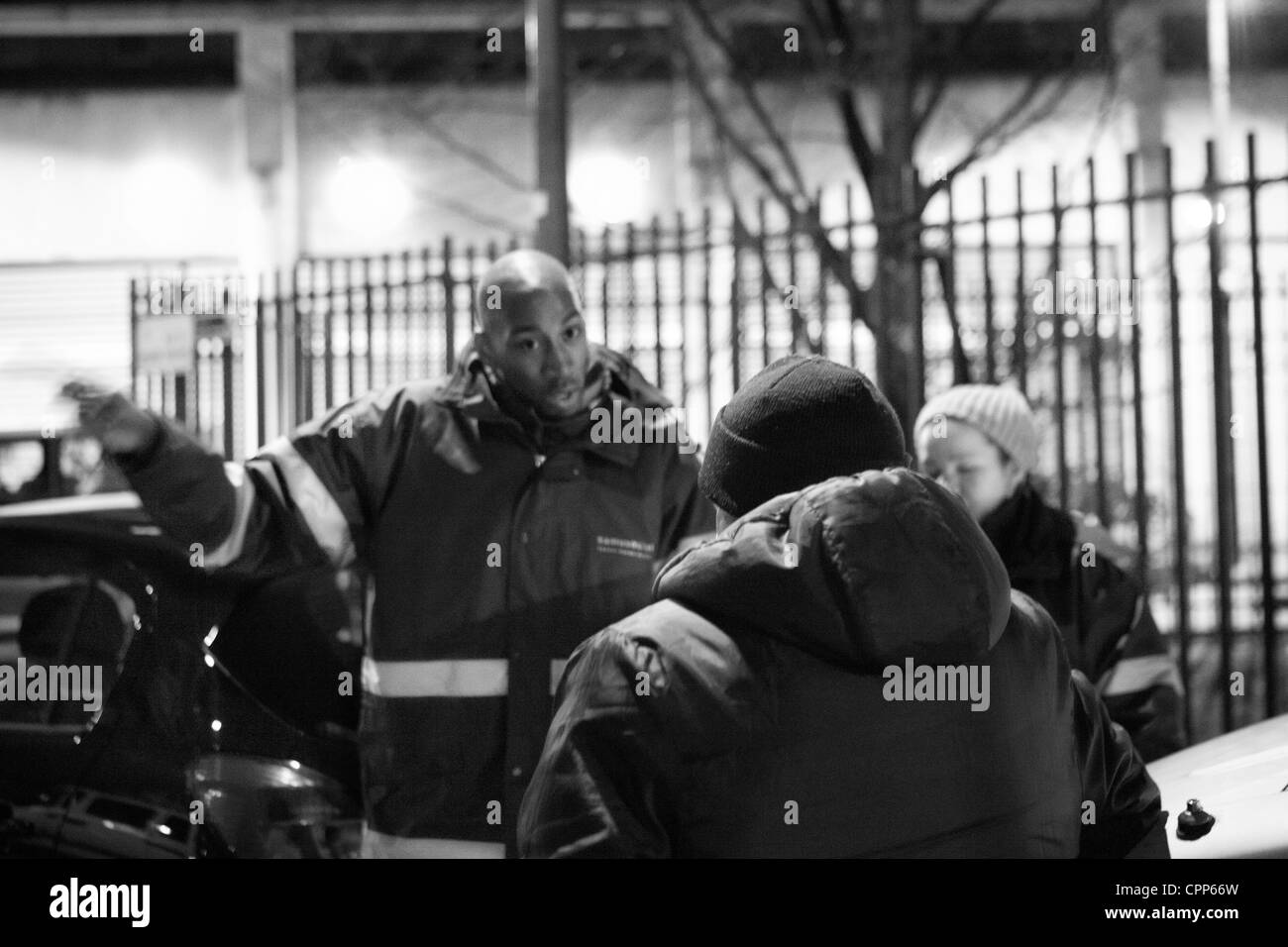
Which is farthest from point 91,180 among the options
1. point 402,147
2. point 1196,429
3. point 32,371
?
point 1196,429

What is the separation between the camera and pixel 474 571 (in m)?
3.44

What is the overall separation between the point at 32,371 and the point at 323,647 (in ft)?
34.2

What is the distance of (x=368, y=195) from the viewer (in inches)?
525

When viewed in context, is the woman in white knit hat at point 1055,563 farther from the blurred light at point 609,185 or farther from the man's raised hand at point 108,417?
the blurred light at point 609,185

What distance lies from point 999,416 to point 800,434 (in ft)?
7.34

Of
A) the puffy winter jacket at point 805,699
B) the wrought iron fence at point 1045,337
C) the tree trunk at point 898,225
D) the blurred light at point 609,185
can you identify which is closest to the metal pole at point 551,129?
the wrought iron fence at point 1045,337

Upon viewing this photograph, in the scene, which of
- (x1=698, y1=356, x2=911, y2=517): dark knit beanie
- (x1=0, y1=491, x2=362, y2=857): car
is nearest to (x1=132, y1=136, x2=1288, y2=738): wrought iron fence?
(x1=0, y1=491, x2=362, y2=857): car

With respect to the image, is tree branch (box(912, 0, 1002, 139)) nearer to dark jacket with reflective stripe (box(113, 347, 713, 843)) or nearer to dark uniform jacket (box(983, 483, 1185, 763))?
dark uniform jacket (box(983, 483, 1185, 763))

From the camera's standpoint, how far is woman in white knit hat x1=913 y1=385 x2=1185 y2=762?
3822 mm

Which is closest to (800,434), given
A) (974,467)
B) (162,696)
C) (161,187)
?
(162,696)

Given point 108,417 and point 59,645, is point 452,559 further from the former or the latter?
point 59,645

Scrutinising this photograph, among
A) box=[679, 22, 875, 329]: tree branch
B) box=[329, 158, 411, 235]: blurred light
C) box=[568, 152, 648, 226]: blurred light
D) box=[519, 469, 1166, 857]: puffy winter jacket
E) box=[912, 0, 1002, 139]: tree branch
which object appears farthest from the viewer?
box=[568, 152, 648, 226]: blurred light

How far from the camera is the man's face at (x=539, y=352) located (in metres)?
3.50

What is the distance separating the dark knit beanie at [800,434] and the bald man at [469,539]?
1450 mm
